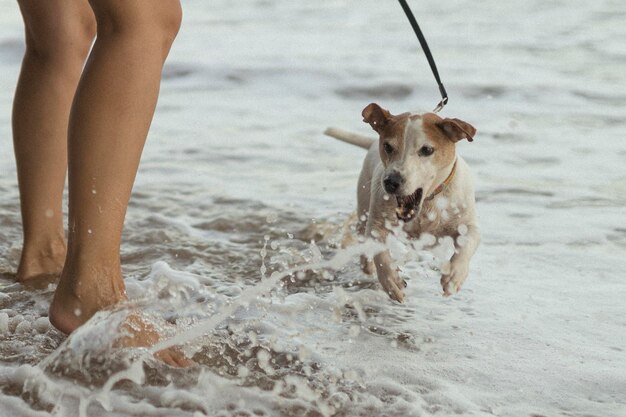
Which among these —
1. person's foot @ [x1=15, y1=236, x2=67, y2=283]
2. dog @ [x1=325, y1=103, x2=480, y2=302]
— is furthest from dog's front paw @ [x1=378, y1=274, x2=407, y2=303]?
person's foot @ [x1=15, y1=236, x2=67, y2=283]

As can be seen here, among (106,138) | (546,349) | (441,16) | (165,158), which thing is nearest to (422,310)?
(546,349)

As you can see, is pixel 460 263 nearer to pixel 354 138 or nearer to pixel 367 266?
pixel 367 266

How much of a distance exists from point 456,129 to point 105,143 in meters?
1.20

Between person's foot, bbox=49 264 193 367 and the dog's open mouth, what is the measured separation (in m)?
0.95

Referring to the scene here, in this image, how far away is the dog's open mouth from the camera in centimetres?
313

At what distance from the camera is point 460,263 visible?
304 centimetres

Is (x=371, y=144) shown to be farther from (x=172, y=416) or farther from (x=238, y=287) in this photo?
(x=172, y=416)

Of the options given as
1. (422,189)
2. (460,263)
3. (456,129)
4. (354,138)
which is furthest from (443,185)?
(354,138)

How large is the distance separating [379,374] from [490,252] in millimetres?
1279

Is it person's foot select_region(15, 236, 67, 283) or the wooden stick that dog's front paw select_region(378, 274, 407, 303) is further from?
person's foot select_region(15, 236, 67, 283)

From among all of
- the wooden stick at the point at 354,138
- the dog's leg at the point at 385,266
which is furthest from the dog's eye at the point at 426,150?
the wooden stick at the point at 354,138

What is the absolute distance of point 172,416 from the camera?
2.24 metres

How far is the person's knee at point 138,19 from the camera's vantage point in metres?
2.36

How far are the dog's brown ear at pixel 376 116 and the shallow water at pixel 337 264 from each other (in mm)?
541
